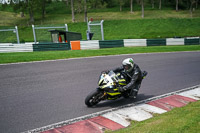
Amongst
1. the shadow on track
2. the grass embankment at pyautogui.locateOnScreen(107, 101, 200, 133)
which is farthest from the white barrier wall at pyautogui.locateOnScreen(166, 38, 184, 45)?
the grass embankment at pyautogui.locateOnScreen(107, 101, 200, 133)

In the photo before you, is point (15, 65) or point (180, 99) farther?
point (15, 65)

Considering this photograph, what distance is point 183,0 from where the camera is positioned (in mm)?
76938

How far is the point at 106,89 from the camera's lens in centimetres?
653

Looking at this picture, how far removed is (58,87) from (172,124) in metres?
5.06

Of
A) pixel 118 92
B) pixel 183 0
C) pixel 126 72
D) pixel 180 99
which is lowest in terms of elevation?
pixel 180 99

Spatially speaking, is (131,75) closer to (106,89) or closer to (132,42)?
(106,89)

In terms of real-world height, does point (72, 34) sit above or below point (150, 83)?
above

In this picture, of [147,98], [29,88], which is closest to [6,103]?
[29,88]

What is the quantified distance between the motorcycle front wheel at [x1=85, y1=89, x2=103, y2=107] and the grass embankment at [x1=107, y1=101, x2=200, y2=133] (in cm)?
150

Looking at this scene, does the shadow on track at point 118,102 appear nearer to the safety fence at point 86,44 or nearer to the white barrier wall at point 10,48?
the safety fence at point 86,44

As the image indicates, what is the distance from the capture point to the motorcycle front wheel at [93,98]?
657cm

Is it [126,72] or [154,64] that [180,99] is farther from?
[154,64]

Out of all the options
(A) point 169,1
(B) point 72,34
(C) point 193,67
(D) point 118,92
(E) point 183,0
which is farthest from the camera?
(A) point 169,1

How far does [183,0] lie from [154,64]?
7314 centimetres
